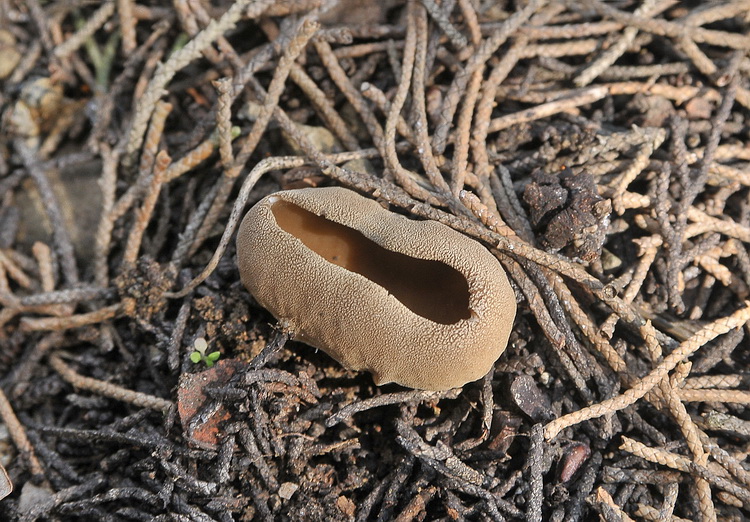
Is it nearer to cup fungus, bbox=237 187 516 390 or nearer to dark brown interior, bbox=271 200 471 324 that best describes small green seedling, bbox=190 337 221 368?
cup fungus, bbox=237 187 516 390

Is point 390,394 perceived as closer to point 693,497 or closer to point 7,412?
point 693,497

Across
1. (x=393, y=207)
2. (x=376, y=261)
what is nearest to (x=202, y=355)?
(x=376, y=261)

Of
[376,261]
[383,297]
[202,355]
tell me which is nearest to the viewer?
[383,297]

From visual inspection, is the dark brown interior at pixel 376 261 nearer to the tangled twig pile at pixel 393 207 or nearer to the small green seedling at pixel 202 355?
the tangled twig pile at pixel 393 207

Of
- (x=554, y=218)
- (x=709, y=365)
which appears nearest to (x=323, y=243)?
(x=554, y=218)

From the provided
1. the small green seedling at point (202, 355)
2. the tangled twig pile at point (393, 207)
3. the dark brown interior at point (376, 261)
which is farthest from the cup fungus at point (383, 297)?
the small green seedling at point (202, 355)

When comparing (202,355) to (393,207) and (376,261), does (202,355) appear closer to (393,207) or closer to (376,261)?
(376,261)
